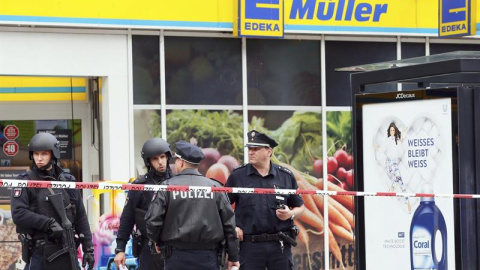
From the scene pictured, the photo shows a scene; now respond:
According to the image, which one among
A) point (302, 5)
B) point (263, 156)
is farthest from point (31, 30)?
point (263, 156)

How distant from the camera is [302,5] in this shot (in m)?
14.8

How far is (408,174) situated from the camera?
367 inches

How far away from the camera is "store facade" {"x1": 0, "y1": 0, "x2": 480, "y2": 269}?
537 inches

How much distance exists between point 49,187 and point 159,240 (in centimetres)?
112

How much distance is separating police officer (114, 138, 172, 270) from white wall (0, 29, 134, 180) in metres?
4.30

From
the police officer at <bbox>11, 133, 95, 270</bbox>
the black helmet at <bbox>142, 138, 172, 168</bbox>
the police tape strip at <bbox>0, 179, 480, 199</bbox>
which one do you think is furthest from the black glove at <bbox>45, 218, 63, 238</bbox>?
the black helmet at <bbox>142, 138, 172, 168</bbox>

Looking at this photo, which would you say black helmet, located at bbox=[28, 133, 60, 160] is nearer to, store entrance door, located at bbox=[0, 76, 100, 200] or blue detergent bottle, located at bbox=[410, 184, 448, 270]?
blue detergent bottle, located at bbox=[410, 184, 448, 270]

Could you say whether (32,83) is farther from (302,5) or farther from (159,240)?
(159,240)

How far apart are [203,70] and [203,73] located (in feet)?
0.13

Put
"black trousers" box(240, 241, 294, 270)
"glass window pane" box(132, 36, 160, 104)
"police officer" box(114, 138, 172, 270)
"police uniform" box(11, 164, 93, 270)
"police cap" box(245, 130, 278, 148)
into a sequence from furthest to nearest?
"glass window pane" box(132, 36, 160, 104), "police cap" box(245, 130, 278, 148), "black trousers" box(240, 241, 294, 270), "police officer" box(114, 138, 172, 270), "police uniform" box(11, 164, 93, 270)

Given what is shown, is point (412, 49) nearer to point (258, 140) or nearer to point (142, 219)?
point (258, 140)

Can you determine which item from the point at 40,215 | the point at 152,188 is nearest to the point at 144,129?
the point at 40,215

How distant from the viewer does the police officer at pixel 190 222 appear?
8.25 metres

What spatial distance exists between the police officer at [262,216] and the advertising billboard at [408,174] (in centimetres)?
75
